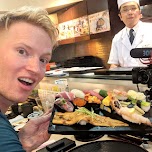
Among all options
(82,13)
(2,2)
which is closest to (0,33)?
(2,2)

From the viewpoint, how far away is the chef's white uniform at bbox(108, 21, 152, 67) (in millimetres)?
2410

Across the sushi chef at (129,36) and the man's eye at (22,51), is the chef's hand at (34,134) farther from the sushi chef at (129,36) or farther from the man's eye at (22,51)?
the sushi chef at (129,36)

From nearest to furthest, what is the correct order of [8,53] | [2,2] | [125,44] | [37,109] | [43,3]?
[8,53], [37,109], [125,44], [2,2], [43,3]

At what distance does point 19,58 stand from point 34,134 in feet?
1.58

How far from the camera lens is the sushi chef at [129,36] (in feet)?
7.27

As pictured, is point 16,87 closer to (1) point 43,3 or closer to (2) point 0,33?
(2) point 0,33

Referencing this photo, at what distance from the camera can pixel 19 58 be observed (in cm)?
72

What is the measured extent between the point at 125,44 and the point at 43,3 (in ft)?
6.07

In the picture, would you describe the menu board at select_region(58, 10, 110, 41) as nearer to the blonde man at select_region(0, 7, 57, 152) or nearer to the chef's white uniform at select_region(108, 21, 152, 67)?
the chef's white uniform at select_region(108, 21, 152, 67)

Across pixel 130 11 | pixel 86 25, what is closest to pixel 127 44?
pixel 130 11

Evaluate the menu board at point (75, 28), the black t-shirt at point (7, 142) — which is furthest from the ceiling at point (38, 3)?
the black t-shirt at point (7, 142)

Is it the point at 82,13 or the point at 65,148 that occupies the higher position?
the point at 82,13

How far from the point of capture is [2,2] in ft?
10.8

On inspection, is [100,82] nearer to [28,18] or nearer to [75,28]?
[28,18]
